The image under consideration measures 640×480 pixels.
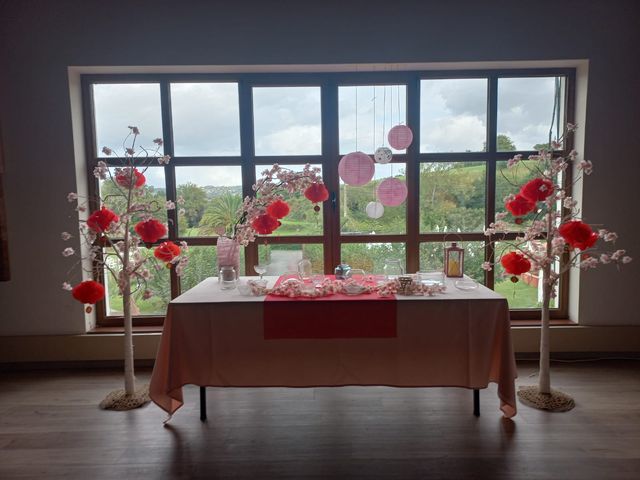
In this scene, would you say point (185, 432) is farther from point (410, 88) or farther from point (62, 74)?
point (410, 88)

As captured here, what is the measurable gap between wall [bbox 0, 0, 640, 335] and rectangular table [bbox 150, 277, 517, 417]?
187 centimetres

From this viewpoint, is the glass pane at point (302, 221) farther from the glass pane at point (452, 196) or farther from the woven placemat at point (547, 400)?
the woven placemat at point (547, 400)

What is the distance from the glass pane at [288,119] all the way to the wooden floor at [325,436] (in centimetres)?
207

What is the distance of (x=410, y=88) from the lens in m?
3.42

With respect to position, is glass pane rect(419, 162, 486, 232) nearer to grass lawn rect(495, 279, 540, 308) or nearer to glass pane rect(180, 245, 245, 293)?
grass lawn rect(495, 279, 540, 308)

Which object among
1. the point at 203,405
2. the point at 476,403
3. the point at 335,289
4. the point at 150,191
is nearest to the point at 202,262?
the point at 150,191

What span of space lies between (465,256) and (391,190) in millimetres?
1157

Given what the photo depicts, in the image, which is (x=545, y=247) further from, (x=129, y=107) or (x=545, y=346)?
(x=129, y=107)

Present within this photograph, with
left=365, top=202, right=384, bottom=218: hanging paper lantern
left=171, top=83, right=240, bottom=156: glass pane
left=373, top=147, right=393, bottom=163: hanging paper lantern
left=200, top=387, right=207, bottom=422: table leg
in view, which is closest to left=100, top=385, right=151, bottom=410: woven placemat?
left=200, top=387, right=207, bottom=422: table leg

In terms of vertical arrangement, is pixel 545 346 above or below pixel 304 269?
below

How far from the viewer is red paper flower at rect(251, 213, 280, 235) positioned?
8.30 ft

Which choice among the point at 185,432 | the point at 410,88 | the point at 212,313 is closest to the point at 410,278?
the point at 212,313

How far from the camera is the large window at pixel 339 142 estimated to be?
11.2ft

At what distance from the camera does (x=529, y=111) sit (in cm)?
343
